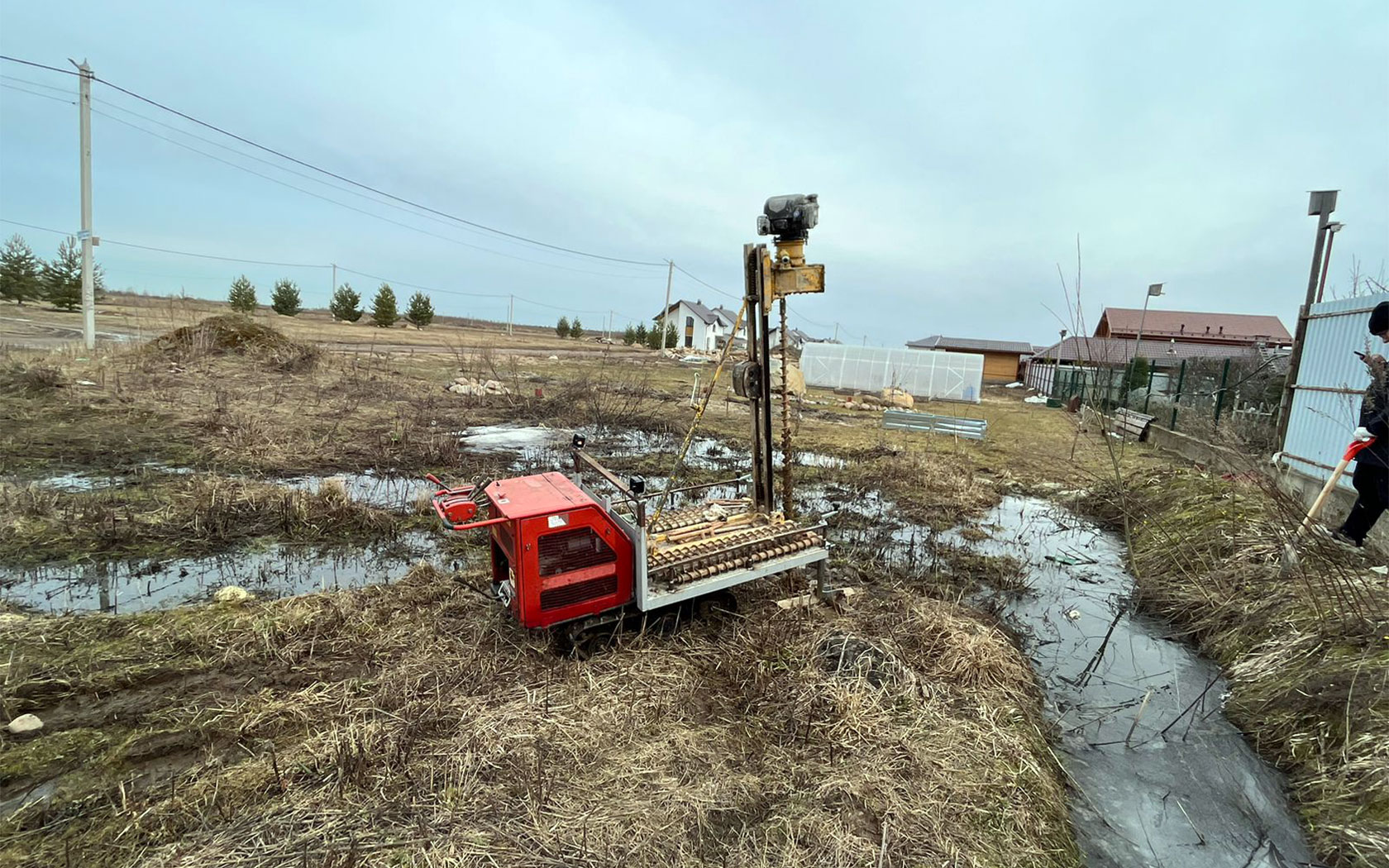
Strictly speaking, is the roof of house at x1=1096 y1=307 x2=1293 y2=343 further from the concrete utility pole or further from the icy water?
the icy water

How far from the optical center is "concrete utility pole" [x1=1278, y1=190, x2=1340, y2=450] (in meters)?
8.52

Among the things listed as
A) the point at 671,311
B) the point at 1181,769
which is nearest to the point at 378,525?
the point at 1181,769

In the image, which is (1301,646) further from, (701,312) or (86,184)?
(701,312)

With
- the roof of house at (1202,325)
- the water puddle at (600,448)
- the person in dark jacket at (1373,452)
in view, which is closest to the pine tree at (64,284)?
the water puddle at (600,448)

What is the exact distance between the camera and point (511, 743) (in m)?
3.32

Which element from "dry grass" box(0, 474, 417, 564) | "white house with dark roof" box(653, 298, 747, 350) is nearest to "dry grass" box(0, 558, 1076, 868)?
"dry grass" box(0, 474, 417, 564)

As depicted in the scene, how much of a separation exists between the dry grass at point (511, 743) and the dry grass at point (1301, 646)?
1457 mm

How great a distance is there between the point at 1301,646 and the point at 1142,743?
1512 mm

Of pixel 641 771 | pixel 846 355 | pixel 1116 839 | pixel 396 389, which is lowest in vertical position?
pixel 1116 839

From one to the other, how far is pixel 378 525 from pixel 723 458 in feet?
20.2

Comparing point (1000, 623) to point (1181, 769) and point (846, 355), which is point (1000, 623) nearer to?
point (1181, 769)

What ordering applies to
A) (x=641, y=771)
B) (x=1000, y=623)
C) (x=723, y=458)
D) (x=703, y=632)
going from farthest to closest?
(x=723, y=458), (x=1000, y=623), (x=703, y=632), (x=641, y=771)

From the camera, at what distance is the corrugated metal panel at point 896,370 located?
2730 centimetres

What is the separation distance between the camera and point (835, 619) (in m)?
4.86
